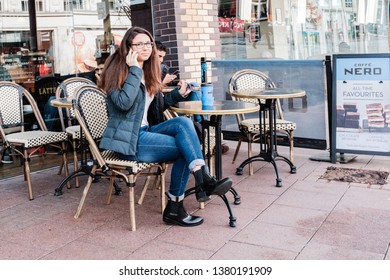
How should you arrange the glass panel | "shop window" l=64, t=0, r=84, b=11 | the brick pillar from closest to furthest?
the brick pillar
"shop window" l=64, t=0, r=84, b=11
the glass panel

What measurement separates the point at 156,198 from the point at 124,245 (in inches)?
42.2

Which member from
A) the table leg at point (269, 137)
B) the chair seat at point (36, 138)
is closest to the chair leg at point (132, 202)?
the chair seat at point (36, 138)

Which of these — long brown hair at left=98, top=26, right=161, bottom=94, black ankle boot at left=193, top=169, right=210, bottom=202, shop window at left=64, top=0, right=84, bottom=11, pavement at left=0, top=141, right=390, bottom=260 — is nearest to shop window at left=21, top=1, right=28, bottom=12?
shop window at left=64, top=0, right=84, bottom=11

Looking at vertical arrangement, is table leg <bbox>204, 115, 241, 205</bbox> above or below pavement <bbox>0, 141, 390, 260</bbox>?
above

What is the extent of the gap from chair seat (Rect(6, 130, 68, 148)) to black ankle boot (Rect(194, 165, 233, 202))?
1.80 m

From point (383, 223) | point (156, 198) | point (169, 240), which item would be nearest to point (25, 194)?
point (156, 198)

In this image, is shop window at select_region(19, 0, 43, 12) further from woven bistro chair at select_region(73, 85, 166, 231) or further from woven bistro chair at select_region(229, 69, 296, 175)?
woven bistro chair at select_region(73, 85, 166, 231)

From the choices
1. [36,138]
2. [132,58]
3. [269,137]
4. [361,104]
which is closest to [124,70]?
[132,58]

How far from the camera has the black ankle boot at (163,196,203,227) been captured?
354 cm

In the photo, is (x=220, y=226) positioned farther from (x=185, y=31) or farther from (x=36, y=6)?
(x=36, y=6)

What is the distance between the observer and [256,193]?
434 cm

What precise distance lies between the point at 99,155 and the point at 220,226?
1.00 meters

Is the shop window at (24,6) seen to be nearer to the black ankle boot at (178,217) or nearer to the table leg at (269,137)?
the table leg at (269,137)
